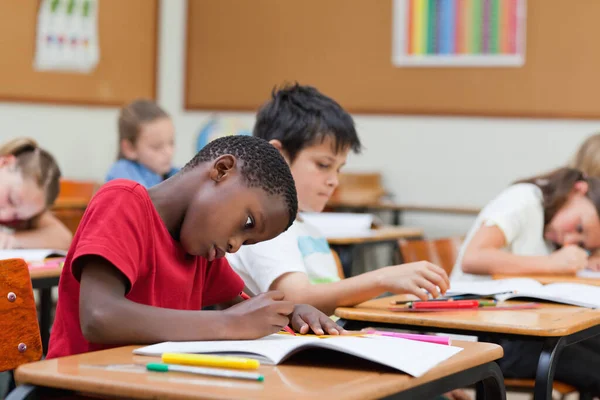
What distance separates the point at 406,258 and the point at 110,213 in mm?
1600

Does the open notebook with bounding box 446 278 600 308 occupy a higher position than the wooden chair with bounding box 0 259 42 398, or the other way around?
the wooden chair with bounding box 0 259 42 398

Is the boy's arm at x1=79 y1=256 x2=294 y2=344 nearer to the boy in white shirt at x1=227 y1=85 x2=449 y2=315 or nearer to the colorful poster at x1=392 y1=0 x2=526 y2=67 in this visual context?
the boy in white shirt at x1=227 y1=85 x2=449 y2=315

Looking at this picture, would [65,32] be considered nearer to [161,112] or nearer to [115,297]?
[161,112]

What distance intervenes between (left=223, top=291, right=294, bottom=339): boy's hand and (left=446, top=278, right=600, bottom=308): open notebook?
79 cm

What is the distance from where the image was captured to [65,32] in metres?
5.90

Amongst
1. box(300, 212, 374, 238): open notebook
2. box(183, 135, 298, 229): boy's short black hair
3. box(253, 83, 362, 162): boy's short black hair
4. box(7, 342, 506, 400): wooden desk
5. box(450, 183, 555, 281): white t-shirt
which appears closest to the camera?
box(7, 342, 506, 400): wooden desk

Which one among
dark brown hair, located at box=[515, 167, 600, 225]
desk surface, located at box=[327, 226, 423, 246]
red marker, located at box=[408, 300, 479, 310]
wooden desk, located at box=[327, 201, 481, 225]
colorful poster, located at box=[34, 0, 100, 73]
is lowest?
wooden desk, located at box=[327, 201, 481, 225]

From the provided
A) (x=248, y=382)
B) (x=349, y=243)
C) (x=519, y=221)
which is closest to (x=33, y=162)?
(x=349, y=243)

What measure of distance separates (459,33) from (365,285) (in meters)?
4.29

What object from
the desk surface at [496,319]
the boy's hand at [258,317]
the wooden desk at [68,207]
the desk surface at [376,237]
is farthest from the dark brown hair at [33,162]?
the boy's hand at [258,317]

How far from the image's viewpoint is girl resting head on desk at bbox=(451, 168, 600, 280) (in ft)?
8.70

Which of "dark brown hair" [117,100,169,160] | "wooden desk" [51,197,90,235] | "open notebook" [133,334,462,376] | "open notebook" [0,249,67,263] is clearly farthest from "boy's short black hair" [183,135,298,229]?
"wooden desk" [51,197,90,235]

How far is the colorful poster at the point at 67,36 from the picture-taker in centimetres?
577

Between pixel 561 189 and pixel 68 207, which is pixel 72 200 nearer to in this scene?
pixel 68 207
